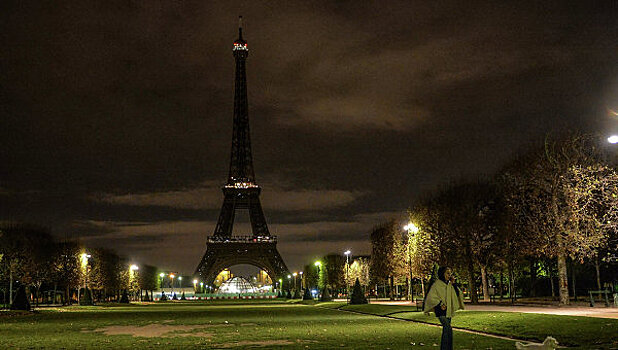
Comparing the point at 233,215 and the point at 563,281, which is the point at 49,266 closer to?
the point at 233,215

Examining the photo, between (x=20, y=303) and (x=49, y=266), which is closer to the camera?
(x=20, y=303)

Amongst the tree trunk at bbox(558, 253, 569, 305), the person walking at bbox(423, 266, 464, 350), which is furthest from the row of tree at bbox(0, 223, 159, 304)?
the person walking at bbox(423, 266, 464, 350)

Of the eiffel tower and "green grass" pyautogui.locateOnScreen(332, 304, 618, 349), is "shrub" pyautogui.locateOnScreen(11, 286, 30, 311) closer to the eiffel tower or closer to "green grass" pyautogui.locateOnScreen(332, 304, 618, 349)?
"green grass" pyautogui.locateOnScreen(332, 304, 618, 349)

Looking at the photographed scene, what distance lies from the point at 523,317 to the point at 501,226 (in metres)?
28.5

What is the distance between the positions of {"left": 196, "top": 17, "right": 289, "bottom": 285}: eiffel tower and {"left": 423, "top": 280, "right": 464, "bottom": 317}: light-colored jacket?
110 meters

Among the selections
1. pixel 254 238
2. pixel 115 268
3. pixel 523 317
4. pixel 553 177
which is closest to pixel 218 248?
pixel 254 238

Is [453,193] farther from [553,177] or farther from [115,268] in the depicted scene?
[115,268]

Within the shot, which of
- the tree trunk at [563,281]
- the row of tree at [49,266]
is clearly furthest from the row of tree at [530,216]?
the row of tree at [49,266]

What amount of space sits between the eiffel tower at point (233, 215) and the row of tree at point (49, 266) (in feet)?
57.0

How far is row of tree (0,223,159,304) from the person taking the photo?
248 feet

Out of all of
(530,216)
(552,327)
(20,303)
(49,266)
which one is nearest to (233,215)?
(49,266)

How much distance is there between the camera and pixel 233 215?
13138 centimetres

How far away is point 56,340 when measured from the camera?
83.0 feet

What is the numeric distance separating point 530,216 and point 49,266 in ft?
234
